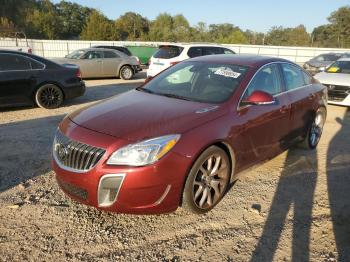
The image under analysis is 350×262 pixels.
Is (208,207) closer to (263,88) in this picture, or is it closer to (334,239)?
(334,239)

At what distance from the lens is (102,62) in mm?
15656

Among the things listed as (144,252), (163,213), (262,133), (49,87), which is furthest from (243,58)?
(49,87)

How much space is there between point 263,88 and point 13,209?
128 inches

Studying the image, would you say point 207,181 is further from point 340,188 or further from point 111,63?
point 111,63

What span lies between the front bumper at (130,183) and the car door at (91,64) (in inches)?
484

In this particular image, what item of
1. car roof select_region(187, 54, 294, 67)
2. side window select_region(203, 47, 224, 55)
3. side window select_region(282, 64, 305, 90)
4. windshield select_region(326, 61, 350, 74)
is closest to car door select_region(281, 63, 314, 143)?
side window select_region(282, 64, 305, 90)

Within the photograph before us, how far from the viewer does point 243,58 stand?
5070mm

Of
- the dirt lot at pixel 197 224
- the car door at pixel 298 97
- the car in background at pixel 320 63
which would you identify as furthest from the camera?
the car in background at pixel 320 63

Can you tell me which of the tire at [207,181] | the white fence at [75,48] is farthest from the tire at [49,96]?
the white fence at [75,48]

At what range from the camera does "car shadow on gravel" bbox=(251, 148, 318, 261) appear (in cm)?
333

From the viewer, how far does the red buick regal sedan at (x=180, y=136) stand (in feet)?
10.9

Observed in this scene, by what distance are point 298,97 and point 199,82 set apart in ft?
5.36

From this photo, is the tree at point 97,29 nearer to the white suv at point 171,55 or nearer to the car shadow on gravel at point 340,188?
the white suv at point 171,55

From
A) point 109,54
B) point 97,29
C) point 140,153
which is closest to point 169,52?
point 109,54
